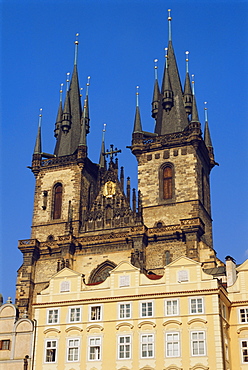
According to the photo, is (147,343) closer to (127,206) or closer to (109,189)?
(127,206)

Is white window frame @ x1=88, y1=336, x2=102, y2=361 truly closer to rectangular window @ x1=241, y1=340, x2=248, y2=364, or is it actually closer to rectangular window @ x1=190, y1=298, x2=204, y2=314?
rectangular window @ x1=190, y1=298, x2=204, y2=314

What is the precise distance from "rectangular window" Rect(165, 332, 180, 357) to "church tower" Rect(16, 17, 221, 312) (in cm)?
1798

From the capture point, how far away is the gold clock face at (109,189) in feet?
194

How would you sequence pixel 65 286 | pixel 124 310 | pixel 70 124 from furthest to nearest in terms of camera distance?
pixel 70 124, pixel 65 286, pixel 124 310

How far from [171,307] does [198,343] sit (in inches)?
102

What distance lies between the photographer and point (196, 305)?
1344 inches

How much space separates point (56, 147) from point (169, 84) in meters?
13.6

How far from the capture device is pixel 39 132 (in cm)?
6694

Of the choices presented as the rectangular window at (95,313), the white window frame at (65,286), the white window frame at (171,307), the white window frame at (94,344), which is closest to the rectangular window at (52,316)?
the white window frame at (65,286)

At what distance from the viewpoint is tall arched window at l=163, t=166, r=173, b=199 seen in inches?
2254

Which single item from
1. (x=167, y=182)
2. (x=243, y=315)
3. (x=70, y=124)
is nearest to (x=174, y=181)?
(x=167, y=182)

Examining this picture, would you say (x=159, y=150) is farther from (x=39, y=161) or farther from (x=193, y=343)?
(x=193, y=343)

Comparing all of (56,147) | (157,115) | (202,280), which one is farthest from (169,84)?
(202,280)

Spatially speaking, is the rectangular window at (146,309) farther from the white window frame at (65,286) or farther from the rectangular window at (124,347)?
the white window frame at (65,286)
